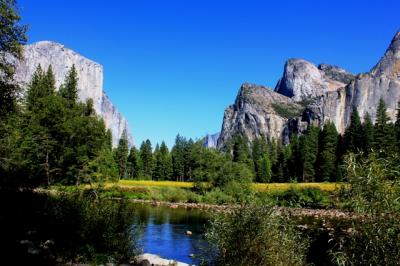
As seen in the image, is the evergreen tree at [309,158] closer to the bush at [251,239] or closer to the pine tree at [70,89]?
the pine tree at [70,89]

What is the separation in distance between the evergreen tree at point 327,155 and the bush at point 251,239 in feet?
236

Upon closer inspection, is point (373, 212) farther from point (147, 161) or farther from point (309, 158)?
point (147, 161)

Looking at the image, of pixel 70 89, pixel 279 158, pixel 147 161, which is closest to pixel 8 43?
pixel 70 89

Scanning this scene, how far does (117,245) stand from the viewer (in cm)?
1303

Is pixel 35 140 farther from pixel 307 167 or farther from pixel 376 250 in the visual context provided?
pixel 307 167

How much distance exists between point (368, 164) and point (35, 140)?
43871 millimetres

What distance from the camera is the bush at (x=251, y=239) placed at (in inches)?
387

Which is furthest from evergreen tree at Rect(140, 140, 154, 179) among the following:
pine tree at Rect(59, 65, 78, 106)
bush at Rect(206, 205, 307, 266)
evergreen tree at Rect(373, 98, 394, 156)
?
bush at Rect(206, 205, 307, 266)

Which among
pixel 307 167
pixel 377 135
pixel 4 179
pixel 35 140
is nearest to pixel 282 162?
pixel 307 167

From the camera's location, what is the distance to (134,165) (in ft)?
371

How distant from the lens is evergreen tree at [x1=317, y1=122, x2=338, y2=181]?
3231 inches

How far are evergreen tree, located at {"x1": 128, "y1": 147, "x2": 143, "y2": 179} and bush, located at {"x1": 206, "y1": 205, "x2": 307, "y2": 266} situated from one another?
99.9m

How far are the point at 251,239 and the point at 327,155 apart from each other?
7755 centimetres

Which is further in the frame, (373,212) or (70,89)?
(70,89)
